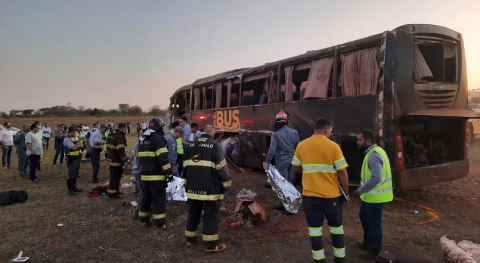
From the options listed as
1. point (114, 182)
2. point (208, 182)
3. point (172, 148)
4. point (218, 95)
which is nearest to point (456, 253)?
point (208, 182)

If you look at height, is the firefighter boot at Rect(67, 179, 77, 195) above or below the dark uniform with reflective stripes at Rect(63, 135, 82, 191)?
below

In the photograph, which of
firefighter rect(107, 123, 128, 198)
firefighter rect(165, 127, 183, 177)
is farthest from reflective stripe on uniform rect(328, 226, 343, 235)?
firefighter rect(107, 123, 128, 198)

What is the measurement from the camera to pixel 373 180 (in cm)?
369

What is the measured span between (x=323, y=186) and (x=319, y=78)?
3897 mm

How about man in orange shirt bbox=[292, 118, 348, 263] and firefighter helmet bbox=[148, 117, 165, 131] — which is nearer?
man in orange shirt bbox=[292, 118, 348, 263]

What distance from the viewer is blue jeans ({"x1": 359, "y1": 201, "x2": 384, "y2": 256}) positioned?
3.82 metres

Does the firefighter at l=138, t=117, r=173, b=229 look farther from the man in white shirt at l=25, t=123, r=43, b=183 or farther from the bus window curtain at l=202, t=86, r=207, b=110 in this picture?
the bus window curtain at l=202, t=86, r=207, b=110

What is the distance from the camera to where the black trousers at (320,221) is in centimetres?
355

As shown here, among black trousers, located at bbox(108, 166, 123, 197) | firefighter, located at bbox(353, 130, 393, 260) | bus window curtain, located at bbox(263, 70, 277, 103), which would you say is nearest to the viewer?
firefighter, located at bbox(353, 130, 393, 260)

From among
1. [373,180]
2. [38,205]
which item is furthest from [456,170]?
[38,205]

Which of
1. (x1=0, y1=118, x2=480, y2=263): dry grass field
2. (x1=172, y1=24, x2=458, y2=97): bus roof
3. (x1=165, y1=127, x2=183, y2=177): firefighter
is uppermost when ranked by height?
(x1=172, y1=24, x2=458, y2=97): bus roof

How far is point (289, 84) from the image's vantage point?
7922 millimetres

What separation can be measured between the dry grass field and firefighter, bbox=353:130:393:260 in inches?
15.4

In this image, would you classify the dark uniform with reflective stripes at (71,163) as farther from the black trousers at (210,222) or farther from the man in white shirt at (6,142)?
the man in white shirt at (6,142)
